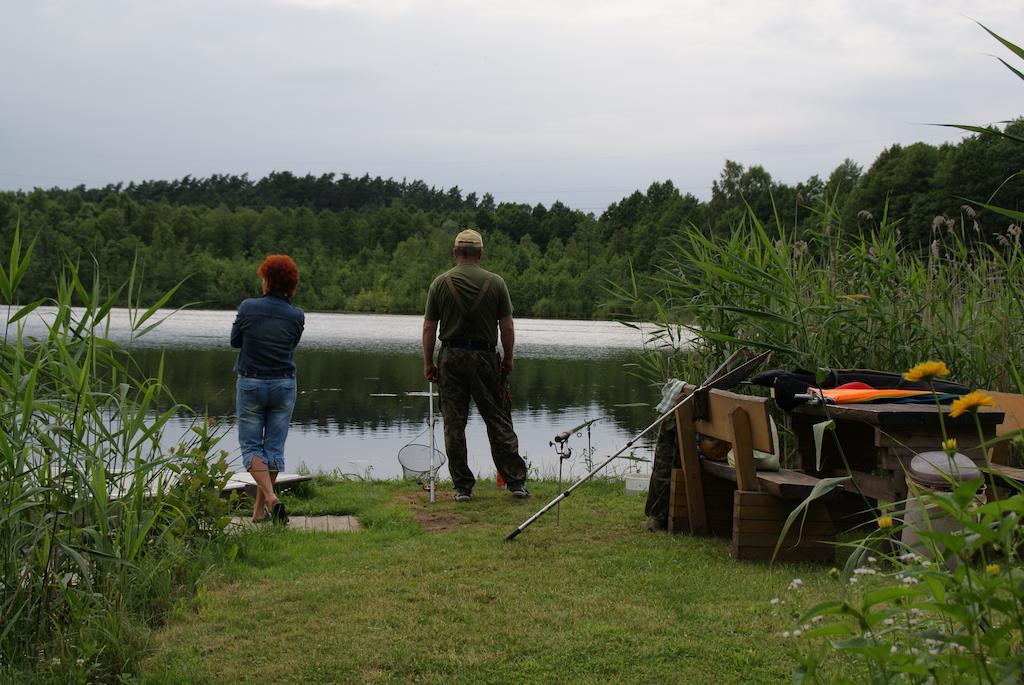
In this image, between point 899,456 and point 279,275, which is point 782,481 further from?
point 279,275

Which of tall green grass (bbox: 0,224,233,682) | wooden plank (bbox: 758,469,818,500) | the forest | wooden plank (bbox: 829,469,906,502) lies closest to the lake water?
tall green grass (bbox: 0,224,233,682)

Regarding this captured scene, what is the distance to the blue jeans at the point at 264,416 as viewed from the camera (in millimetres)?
6520

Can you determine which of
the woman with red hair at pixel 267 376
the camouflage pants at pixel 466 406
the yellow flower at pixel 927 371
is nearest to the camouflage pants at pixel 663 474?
the camouflage pants at pixel 466 406

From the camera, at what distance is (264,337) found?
6.52m

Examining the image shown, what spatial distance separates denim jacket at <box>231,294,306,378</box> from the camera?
6512mm

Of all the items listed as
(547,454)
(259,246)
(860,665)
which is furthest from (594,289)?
(860,665)

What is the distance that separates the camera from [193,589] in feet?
15.7

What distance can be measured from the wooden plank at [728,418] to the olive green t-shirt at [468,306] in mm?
2132

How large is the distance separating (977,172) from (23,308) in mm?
29487

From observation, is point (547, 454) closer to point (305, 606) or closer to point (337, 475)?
point (337, 475)

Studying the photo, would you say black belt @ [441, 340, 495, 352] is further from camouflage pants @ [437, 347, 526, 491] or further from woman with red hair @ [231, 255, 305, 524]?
woman with red hair @ [231, 255, 305, 524]

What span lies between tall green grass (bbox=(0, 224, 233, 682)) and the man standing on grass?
2643 mm

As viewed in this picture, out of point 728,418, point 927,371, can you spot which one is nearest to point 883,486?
point 728,418

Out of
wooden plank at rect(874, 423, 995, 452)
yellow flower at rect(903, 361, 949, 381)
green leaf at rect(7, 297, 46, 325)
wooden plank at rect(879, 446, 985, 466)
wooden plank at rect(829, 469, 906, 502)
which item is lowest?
wooden plank at rect(829, 469, 906, 502)
